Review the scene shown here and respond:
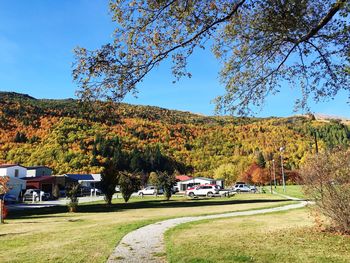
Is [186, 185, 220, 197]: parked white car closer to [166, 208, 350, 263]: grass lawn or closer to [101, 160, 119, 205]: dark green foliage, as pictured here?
[101, 160, 119, 205]: dark green foliage

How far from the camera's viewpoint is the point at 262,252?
367 inches

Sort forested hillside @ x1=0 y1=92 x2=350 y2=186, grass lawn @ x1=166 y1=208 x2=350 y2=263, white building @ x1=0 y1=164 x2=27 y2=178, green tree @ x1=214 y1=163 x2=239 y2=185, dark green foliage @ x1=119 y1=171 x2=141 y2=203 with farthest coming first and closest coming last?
forested hillside @ x1=0 y1=92 x2=350 y2=186 < green tree @ x1=214 y1=163 x2=239 y2=185 < white building @ x1=0 y1=164 x2=27 y2=178 < dark green foliage @ x1=119 y1=171 x2=141 y2=203 < grass lawn @ x1=166 y1=208 x2=350 y2=263

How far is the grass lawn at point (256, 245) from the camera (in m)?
8.66

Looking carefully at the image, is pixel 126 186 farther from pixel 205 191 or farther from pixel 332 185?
pixel 332 185

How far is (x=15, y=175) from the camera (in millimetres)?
64625

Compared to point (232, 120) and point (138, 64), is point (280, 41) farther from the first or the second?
point (138, 64)

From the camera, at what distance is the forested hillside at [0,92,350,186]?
103312 mm

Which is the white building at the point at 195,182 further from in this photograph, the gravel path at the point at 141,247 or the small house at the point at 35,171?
the gravel path at the point at 141,247

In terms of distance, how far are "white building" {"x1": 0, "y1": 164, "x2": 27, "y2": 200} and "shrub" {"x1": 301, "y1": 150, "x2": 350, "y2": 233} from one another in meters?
50.6

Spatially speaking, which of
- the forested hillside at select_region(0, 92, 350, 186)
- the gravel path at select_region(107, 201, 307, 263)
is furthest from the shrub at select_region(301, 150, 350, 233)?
the forested hillside at select_region(0, 92, 350, 186)

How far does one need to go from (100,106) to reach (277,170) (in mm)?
91318

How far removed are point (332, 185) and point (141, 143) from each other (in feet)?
369

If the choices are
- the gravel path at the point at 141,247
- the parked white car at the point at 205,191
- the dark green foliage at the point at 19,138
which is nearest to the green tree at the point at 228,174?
the parked white car at the point at 205,191

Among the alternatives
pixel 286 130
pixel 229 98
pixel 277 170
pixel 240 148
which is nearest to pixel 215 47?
pixel 229 98
